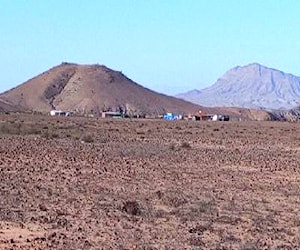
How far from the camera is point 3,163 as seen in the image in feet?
107

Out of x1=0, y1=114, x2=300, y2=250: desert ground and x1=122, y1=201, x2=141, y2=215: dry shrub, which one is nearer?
x1=0, y1=114, x2=300, y2=250: desert ground

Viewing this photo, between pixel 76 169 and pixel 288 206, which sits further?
pixel 76 169

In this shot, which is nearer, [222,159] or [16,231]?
Result: [16,231]

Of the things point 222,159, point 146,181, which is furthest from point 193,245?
point 222,159

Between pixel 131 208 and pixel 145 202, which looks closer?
pixel 131 208

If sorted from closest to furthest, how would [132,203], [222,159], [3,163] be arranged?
1. [132,203]
2. [3,163]
3. [222,159]

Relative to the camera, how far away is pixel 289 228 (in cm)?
1847

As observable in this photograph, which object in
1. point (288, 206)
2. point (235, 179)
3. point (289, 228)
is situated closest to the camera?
point (289, 228)

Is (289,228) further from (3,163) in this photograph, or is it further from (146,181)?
(3,163)

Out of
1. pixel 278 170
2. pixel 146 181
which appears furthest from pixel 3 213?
pixel 278 170

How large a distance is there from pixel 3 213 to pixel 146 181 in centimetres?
908

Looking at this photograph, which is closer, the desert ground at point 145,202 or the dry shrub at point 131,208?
the desert ground at point 145,202

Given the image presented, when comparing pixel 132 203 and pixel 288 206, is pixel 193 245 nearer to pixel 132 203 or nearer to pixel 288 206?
pixel 132 203

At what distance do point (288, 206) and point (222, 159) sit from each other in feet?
56.7
